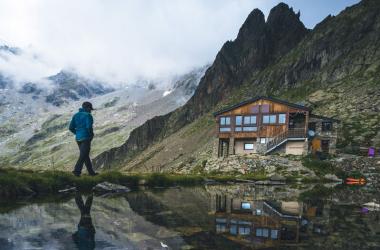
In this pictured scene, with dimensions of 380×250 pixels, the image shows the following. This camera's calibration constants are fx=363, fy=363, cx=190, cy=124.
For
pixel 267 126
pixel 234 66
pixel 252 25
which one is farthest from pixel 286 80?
pixel 267 126

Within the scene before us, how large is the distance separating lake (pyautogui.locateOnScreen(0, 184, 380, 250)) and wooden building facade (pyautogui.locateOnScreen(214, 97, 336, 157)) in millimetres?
40400

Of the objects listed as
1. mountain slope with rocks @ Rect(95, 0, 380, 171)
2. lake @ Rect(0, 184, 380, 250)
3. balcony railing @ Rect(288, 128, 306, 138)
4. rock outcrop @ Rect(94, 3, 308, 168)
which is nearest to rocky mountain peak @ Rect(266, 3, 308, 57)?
rock outcrop @ Rect(94, 3, 308, 168)

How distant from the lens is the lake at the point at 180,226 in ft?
27.6

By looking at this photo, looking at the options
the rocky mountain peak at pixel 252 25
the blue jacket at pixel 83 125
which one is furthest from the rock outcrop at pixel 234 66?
the blue jacket at pixel 83 125

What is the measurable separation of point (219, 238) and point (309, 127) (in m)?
51.0

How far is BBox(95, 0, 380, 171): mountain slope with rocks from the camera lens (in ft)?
254

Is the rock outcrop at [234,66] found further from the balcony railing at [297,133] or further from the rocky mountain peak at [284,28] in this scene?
the balcony railing at [297,133]

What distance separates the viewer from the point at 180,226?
1054 centimetres

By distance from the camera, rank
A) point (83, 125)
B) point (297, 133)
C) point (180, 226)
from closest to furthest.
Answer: point (180, 226) < point (83, 125) < point (297, 133)

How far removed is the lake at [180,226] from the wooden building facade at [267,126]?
133 feet

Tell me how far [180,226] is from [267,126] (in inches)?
1904

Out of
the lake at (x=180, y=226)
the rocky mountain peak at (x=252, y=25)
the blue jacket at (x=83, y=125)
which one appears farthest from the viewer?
the rocky mountain peak at (x=252, y=25)

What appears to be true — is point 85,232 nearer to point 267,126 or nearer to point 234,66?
point 267,126

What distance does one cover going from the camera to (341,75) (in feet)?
333
